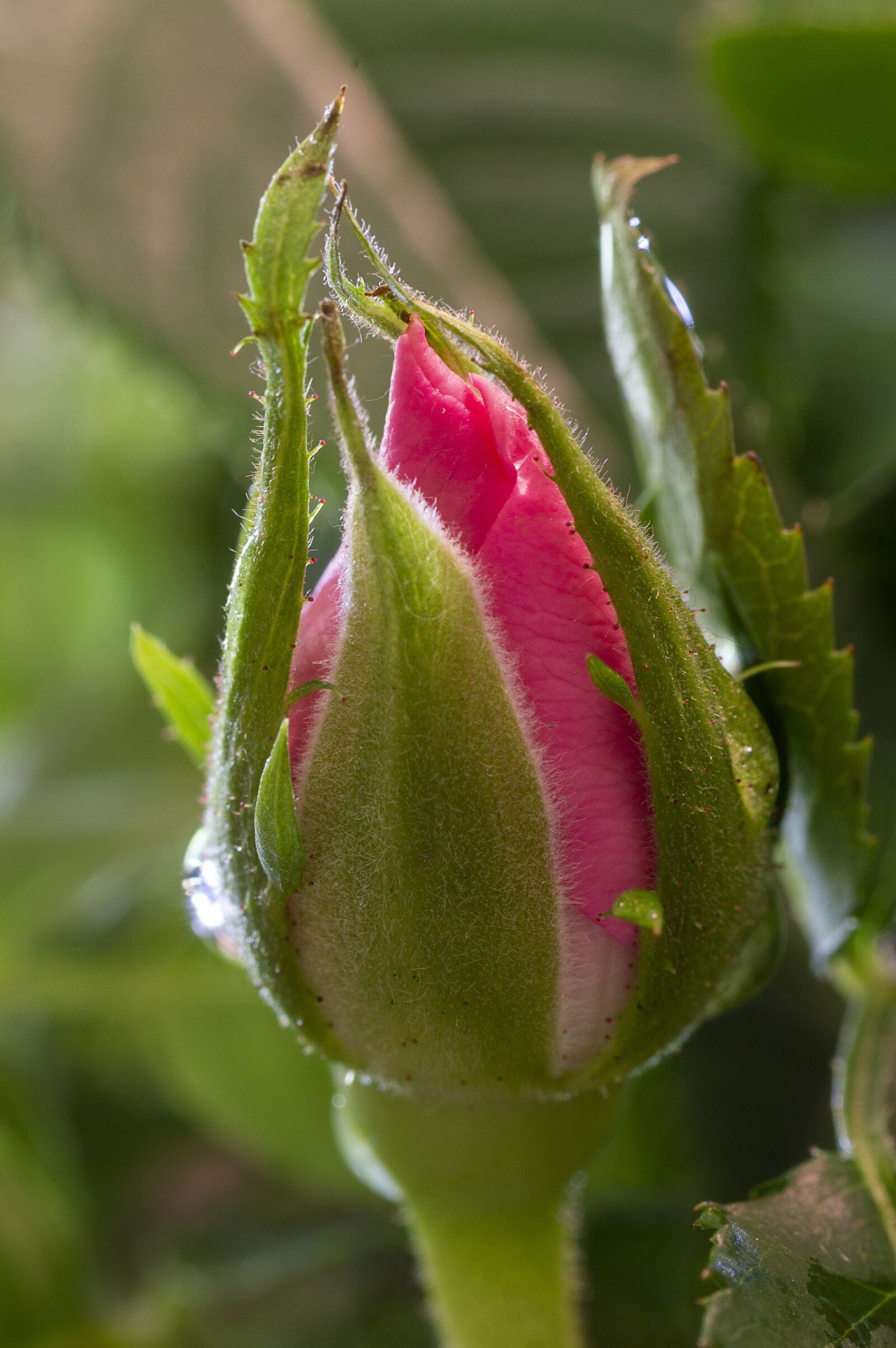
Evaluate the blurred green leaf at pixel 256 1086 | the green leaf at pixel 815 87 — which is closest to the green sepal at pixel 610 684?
the blurred green leaf at pixel 256 1086

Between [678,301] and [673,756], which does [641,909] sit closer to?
[673,756]

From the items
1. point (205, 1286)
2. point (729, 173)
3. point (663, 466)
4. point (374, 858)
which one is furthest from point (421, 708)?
point (729, 173)

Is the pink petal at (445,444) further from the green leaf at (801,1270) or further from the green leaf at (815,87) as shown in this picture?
the green leaf at (815,87)

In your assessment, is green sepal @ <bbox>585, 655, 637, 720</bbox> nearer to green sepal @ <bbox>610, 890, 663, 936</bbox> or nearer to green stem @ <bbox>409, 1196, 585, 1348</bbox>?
green sepal @ <bbox>610, 890, 663, 936</bbox>

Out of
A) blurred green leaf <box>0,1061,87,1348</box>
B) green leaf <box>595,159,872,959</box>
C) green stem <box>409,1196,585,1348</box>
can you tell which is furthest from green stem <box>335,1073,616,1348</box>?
blurred green leaf <box>0,1061,87,1348</box>

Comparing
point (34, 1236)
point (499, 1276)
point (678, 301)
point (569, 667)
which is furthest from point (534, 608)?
point (34, 1236)

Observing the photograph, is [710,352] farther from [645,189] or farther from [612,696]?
[645,189]
